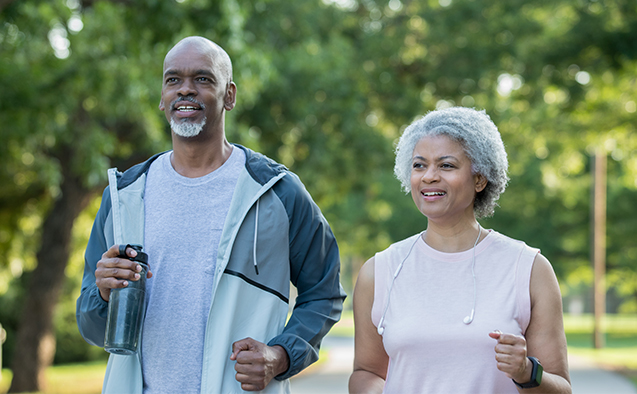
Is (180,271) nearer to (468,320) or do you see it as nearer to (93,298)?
(93,298)

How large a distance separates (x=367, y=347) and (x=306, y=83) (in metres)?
10.3

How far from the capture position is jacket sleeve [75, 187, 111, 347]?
9.29 feet

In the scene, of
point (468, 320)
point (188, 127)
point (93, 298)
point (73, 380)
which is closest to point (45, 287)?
point (73, 380)

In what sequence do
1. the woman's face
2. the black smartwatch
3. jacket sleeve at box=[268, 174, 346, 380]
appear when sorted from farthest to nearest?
jacket sleeve at box=[268, 174, 346, 380]
the woman's face
the black smartwatch

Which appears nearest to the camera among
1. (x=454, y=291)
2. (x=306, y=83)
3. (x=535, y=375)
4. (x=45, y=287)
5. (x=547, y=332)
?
(x=535, y=375)

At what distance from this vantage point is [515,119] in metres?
16.7

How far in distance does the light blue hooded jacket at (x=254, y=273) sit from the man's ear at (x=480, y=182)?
2.16ft

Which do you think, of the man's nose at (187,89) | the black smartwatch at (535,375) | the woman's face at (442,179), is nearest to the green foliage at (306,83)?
the man's nose at (187,89)

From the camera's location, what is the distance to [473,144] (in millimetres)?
2803

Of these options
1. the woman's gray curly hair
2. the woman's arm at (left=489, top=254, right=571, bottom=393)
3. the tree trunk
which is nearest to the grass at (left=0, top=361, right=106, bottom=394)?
the tree trunk

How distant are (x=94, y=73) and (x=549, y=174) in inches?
671

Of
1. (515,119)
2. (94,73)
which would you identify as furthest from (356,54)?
(94,73)

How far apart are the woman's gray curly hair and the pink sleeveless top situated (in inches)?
7.5

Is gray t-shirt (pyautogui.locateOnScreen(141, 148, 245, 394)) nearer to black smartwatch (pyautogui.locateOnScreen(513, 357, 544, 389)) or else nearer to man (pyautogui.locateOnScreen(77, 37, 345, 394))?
man (pyautogui.locateOnScreen(77, 37, 345, 394))
